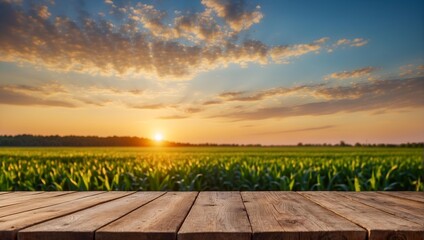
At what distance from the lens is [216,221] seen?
2.04 metres

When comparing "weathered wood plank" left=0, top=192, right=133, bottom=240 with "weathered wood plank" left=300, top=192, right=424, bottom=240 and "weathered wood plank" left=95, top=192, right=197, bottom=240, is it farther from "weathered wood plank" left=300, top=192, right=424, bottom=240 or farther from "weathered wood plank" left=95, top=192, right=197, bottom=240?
"weathered wood plank" left=300, top=192, right=424, bottom=240

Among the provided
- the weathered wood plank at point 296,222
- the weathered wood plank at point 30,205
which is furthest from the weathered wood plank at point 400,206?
the weathered wood plank at point 30,205

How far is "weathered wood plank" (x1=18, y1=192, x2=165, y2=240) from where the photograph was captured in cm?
179

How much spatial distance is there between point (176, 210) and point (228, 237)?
0.74 metres

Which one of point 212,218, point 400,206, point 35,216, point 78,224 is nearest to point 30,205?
point 35,216

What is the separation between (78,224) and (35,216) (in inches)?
17.3

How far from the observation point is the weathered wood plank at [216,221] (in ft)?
5.78

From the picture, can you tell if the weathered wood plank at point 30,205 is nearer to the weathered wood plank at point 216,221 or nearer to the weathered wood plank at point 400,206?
the weathered wood plank at point 216,221

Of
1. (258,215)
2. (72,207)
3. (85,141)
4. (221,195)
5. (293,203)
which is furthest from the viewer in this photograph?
(85,141)

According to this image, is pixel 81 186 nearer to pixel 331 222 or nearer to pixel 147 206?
pixel 147 206

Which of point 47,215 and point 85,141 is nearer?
point 47,215

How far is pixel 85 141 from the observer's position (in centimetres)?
8919

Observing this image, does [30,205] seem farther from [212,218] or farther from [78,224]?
[212,218]

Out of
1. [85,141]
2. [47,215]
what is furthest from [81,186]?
[85,141]
